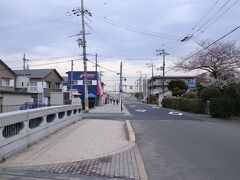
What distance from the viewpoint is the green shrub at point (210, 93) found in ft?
131

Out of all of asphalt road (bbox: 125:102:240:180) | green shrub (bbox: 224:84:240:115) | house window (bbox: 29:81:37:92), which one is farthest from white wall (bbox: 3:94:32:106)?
asphalt road (bbox: 125:102:240:180)

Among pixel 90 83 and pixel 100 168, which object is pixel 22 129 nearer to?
pixel 100 168

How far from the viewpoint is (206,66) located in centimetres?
4425

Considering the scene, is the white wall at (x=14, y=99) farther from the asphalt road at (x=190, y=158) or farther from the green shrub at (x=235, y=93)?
the asphalt road at (x=190, y=158)

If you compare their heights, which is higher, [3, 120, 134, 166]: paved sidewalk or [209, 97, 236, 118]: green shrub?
[209, 97, 236, 118]: green shrub

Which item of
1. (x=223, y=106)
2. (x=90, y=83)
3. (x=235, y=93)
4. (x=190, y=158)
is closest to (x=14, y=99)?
(x=223, y=106)

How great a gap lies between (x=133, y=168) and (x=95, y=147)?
3.07 metres

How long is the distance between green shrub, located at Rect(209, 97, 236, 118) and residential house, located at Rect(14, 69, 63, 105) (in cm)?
3058

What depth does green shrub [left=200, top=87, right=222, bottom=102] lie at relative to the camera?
39.9m

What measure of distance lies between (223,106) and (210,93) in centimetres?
495

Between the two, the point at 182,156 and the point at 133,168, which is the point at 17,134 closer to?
the point at 133,168

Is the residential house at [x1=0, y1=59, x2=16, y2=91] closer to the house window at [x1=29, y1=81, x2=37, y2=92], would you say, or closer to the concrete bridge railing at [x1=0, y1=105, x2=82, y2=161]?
the house window at [x1=29, y1=81, x2=37, y2=92]

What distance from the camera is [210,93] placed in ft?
134

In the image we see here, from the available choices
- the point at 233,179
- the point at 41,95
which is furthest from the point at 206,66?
the point at 233,179
